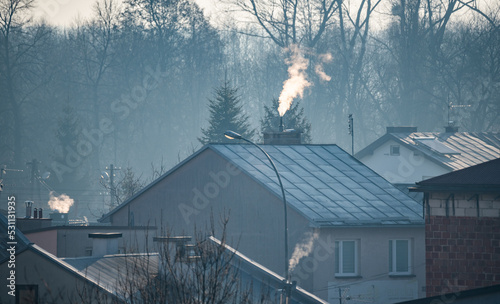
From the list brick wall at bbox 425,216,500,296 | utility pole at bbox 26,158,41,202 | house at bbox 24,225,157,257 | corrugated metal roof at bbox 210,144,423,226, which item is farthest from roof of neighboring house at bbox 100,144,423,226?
utility pole at bbox 26,158,41,202

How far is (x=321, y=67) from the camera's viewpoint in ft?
237

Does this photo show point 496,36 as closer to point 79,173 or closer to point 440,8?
point 440,8

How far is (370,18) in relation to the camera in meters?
75.8

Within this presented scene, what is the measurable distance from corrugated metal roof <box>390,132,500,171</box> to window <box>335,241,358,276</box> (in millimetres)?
25206

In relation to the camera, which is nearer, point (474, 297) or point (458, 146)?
point (474, 297)

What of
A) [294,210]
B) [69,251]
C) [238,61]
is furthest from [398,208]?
[238,61]

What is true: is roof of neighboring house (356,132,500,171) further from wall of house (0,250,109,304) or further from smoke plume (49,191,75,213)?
wall of house (0,250,109,304)

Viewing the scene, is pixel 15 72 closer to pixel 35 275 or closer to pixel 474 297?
pixel 35 275

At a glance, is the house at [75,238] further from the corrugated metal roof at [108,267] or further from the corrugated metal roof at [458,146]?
the corrugated metal roof at [458,146]

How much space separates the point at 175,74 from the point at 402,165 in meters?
22.6

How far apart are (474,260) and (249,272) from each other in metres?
5.62

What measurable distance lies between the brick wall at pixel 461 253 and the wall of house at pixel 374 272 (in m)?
8.21

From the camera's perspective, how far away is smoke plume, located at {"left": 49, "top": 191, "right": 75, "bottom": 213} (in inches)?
2594

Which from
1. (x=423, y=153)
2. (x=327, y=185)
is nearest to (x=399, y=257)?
(x=327, y=185)
